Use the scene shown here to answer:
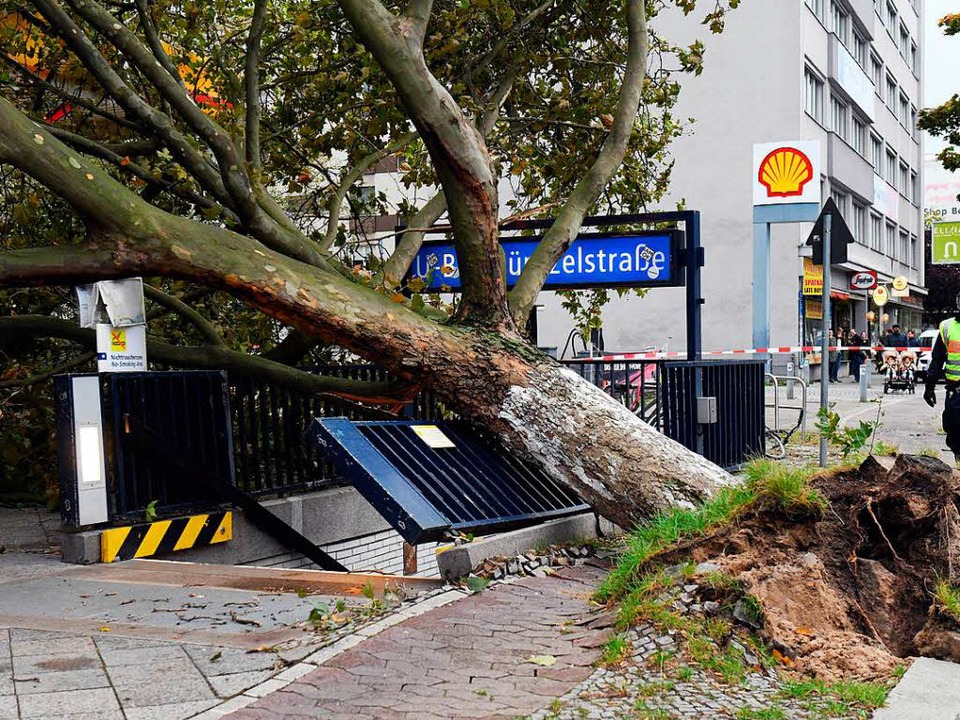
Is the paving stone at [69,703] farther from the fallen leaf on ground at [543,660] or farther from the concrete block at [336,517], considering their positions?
the concrete block at [336,517]

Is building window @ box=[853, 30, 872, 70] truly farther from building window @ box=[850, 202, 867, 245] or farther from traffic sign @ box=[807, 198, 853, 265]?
traffic sign @ box=[807, 198, 853, 265]

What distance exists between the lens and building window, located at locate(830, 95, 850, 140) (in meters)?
42.4

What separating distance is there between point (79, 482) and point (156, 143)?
13.8 ft

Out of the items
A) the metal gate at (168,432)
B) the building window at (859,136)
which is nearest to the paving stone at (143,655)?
the metal gate at (168,432)

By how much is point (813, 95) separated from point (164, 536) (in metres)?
35.5

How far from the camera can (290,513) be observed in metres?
9.62

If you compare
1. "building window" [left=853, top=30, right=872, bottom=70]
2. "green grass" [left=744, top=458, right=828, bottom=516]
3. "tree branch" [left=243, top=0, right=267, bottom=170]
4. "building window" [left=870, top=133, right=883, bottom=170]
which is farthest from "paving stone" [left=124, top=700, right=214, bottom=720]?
"building window" [left=870, top=133, right=883, bottom=170]

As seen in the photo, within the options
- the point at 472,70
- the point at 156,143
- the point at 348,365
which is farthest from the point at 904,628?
the point at 472,70

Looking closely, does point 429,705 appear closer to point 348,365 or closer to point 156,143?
point 348,365

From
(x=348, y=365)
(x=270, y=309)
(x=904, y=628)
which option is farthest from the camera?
(x=348, y=365)

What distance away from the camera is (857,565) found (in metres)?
5.92

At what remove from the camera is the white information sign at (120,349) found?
8.11m

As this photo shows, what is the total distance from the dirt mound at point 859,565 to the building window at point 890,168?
5021cm

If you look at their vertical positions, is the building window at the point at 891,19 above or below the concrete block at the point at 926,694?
above
